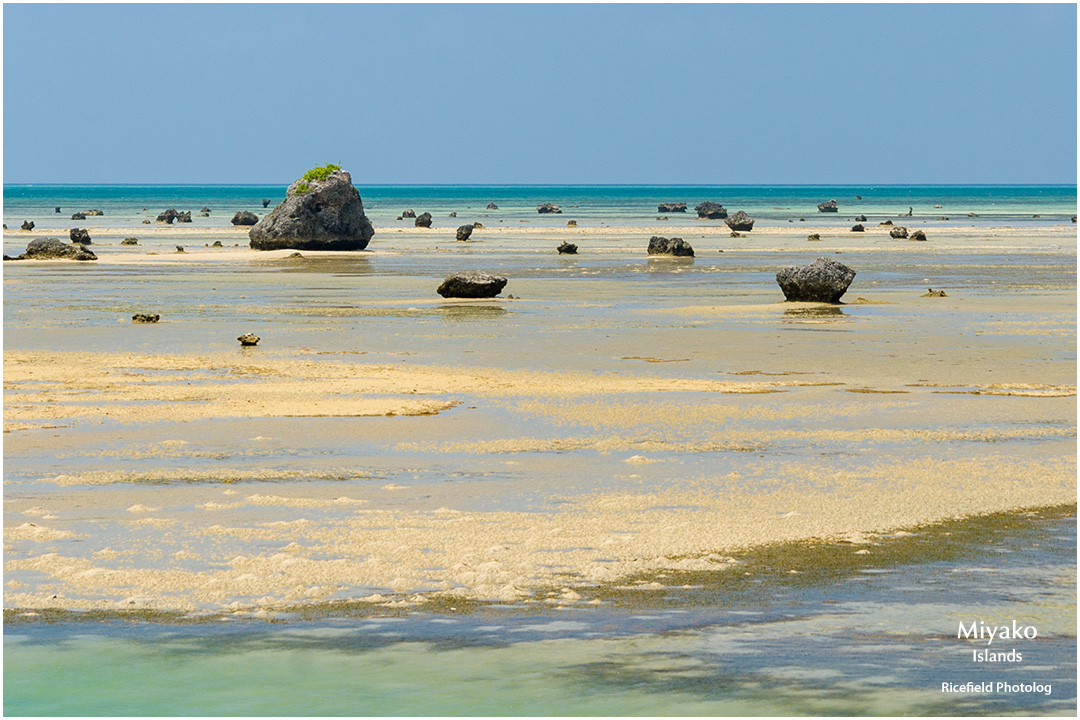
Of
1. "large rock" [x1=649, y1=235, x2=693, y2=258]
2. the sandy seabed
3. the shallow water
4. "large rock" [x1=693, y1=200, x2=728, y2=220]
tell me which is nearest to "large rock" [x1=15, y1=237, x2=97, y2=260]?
the sandy seabed

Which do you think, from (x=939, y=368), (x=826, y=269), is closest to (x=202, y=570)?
(x=939, y=368)

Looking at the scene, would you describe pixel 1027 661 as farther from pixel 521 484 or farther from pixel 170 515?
pixel 170 515

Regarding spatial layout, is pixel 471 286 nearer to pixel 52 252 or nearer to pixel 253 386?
pixel 253 386

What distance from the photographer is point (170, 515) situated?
384 inches

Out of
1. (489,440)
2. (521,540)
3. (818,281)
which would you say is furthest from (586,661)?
(818,281)

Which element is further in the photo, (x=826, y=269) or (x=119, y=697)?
(x=826, y=269)

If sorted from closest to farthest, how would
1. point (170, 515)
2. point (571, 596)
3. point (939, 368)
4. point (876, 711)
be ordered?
point (876, 711) → point (571, 596) → point (170, 515) → point (939, 368)

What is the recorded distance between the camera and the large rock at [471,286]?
29422 mm

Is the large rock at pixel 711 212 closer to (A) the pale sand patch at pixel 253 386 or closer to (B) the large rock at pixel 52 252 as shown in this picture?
(B) the large rock at pixel 52 252

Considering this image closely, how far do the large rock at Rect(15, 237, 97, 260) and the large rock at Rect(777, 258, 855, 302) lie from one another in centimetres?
2577

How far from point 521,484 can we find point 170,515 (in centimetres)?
256

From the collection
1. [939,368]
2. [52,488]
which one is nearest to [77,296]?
[939,368]

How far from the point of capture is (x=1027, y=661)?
271 inches

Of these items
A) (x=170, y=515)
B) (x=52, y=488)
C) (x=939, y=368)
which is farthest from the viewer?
(x=939, y=368)
